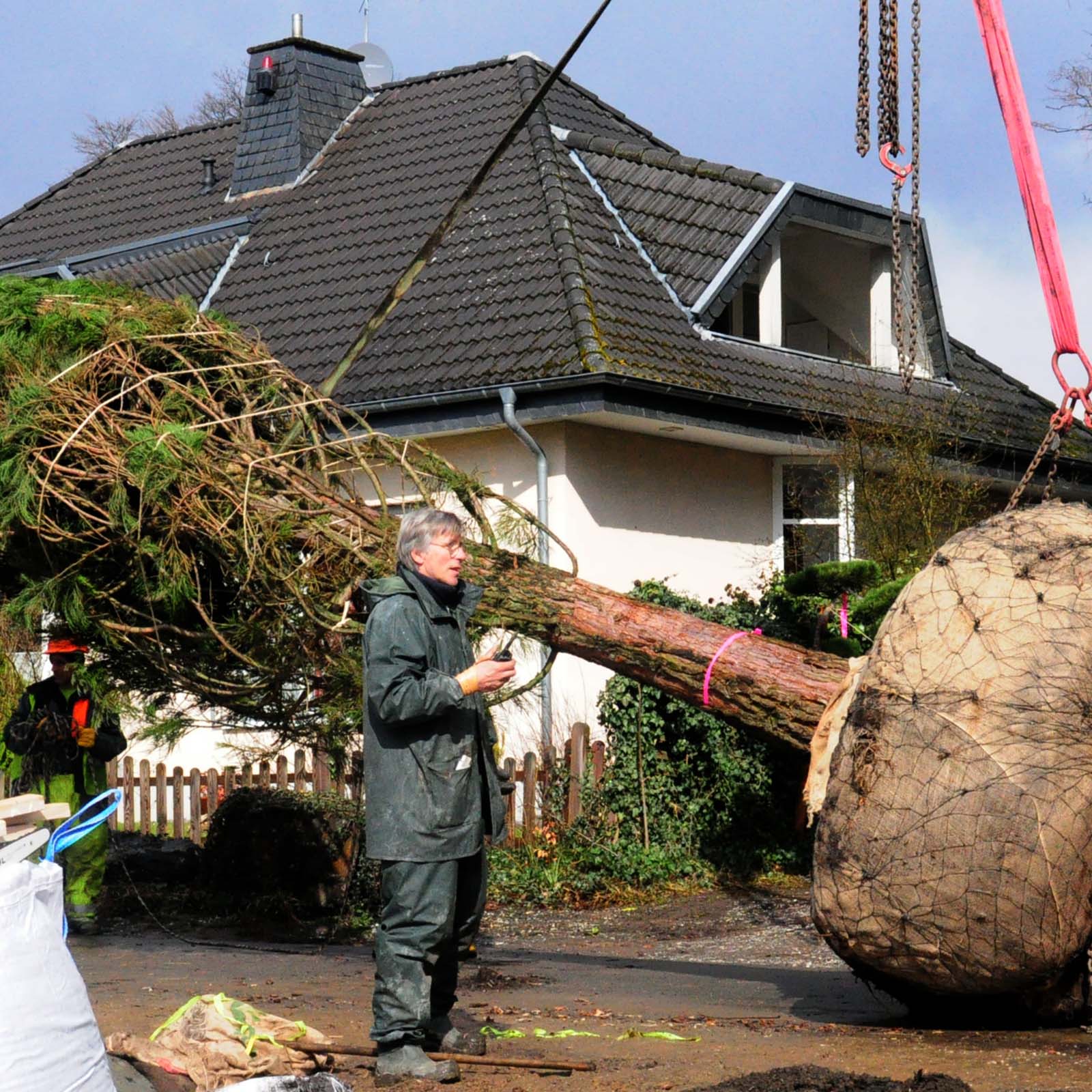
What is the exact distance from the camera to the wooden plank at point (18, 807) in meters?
4.16

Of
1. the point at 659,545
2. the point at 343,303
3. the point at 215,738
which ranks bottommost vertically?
the point at 215,738

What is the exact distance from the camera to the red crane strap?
6113 mm

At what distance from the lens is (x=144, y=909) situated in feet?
35.9

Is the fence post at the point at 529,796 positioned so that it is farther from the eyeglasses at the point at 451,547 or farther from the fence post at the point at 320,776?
the eyeglasses at the point at 451,547

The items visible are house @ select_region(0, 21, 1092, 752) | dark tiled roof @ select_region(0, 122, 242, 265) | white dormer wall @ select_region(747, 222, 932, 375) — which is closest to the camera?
house @ select_region(0, 21, 1092, 752)

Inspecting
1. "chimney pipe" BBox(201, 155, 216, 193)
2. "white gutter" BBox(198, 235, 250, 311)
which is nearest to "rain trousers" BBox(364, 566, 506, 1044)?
"white gutter" BBox(198, 235, 250, 311)

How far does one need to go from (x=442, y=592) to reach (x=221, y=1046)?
1.68 meters

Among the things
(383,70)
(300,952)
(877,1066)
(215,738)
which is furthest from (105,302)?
(383,70)

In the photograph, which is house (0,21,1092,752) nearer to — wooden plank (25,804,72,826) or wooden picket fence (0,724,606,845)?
wooden picket fence (0,724,606,845)

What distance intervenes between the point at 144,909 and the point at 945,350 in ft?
35.3

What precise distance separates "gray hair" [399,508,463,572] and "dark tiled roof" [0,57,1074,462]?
6.92m

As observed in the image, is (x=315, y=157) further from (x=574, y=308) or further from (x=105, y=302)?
(x=105, y=302)

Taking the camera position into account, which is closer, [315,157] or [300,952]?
[300,952]

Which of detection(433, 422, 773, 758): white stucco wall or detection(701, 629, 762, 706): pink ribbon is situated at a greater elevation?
detection(433, 422, 773, 758): white stucco wall
